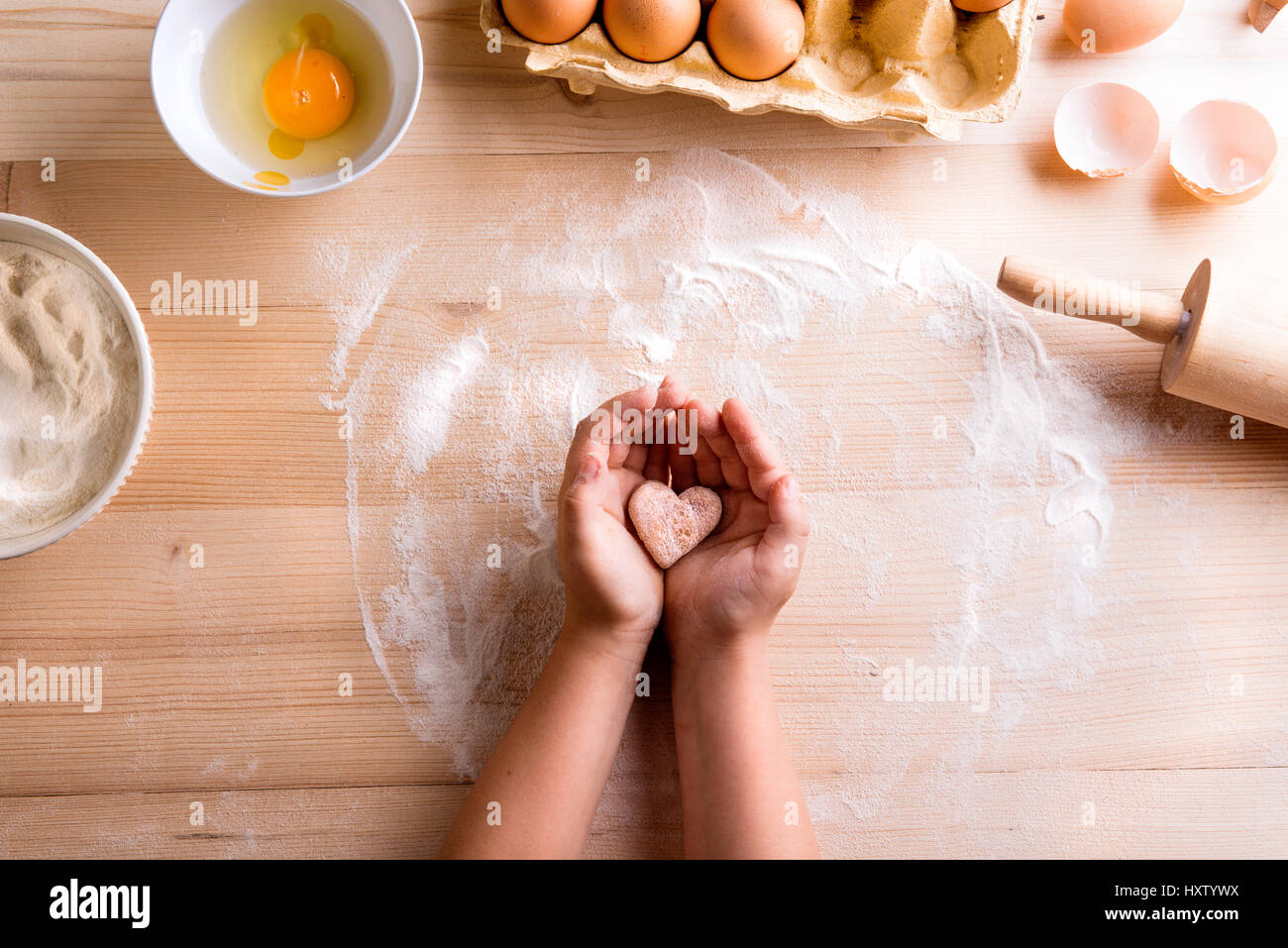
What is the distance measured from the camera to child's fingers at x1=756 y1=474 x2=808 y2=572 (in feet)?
2.26

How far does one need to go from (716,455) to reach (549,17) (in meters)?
0.39

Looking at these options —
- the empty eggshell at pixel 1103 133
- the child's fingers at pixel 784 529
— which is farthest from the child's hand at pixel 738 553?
the empty eggshell at pixel 1103 133

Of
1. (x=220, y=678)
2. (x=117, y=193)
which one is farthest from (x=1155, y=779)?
(x=117, y=193)

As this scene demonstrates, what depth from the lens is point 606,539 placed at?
69 cm

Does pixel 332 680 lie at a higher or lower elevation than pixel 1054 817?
higher

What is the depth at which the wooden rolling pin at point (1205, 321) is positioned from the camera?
0.67m

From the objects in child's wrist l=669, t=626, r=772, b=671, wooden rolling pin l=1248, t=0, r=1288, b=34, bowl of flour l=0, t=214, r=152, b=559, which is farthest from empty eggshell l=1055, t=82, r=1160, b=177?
bowl of flour l=0, t=214, r=152, b=559

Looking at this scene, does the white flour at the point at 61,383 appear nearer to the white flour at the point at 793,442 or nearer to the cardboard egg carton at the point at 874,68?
the white flour at the point at 793,442

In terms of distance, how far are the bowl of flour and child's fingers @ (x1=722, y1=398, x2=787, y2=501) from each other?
0.49 meters

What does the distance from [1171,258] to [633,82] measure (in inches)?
20.9

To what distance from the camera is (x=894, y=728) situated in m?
0.75

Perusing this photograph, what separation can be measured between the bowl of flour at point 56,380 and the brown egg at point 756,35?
0.54 m

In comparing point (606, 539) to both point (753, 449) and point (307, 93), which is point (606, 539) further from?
point (307, 93)
